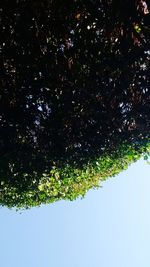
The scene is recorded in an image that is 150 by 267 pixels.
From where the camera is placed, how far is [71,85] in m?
13.2

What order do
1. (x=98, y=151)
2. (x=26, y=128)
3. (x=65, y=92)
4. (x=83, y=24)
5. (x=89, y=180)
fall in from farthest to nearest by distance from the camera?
(x=89, y=180), (x=98, y=151), (x=26, y=128), (x=65, y=92), (x=83, y=24)

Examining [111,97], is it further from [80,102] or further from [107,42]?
[107,42]

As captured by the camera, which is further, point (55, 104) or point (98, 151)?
point (98, 151)

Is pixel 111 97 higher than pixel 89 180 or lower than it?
lower

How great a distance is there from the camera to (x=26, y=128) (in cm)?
1580

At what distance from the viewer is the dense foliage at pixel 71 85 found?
1107cm

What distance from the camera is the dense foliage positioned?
1107 cm

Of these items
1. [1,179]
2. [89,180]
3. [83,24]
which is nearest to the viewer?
[83,24]

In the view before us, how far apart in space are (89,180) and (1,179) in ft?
17.4

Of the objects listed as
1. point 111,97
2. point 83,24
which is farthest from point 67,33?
point 111,97

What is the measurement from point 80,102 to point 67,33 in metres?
3.09

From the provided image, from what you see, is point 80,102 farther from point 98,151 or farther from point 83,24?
point 98,151

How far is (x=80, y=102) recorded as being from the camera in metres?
14.1

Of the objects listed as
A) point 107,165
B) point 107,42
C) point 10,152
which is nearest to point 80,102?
point 107,42
